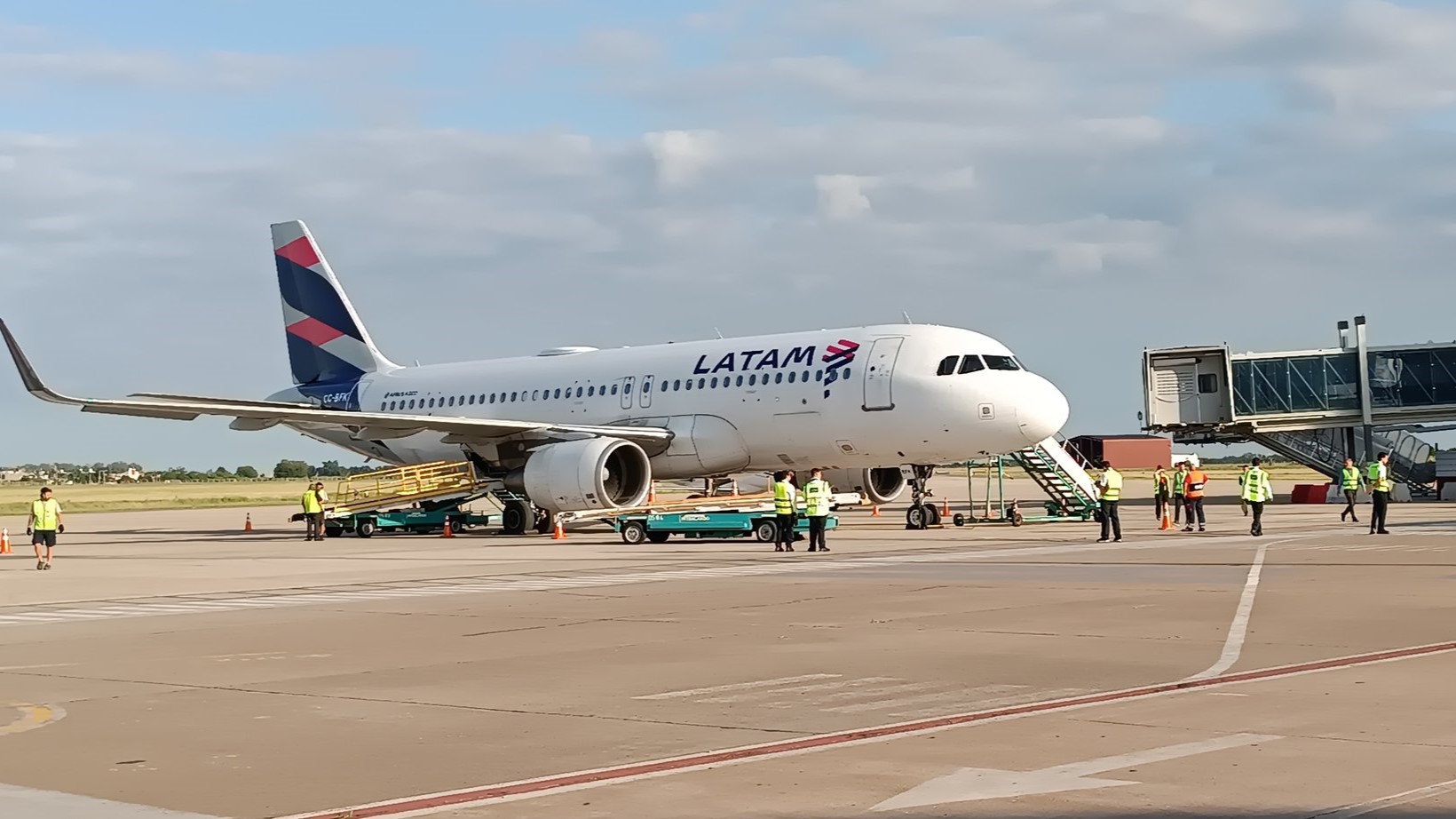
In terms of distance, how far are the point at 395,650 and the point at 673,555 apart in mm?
13965

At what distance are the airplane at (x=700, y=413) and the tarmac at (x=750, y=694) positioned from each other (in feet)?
35.4

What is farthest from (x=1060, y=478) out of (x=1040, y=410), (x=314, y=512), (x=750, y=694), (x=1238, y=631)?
(x=750, y=694)

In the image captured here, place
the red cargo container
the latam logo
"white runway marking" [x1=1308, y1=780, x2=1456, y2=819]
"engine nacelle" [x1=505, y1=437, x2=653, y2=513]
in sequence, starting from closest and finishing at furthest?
"white runway marking" [x1=1308, y1=780, x2=1456, y2=819]
the latam logo
"engine nacelle" [x1=505, y1=437, x2=653, y2=513]
the red cargo container

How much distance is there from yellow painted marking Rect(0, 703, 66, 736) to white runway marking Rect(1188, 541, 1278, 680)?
717 cm

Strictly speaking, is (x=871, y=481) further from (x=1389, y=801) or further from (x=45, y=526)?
(x=1389, y=801)

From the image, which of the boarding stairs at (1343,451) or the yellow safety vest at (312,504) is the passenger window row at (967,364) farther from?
the boarding stairs at (1343,451)

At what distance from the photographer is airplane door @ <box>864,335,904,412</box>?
109 ft

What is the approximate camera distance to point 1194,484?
3366 cm

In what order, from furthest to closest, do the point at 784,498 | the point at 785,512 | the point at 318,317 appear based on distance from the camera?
the point at 318,317, the point at 785,512, the point at 784,498

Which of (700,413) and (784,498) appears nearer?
(784,498)

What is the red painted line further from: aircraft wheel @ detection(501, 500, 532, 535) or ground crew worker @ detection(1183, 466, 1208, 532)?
aircraft wheel @ detection(501, 500, 532, 535)

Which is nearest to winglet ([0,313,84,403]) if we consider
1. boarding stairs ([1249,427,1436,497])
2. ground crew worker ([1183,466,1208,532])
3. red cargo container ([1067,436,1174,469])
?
ground crew worker ([1183,466,1208,532])

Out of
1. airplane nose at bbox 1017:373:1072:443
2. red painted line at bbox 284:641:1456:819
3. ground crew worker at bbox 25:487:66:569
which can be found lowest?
red painted line at bbox 284:641:1456:819

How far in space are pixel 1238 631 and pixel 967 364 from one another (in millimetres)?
19584
